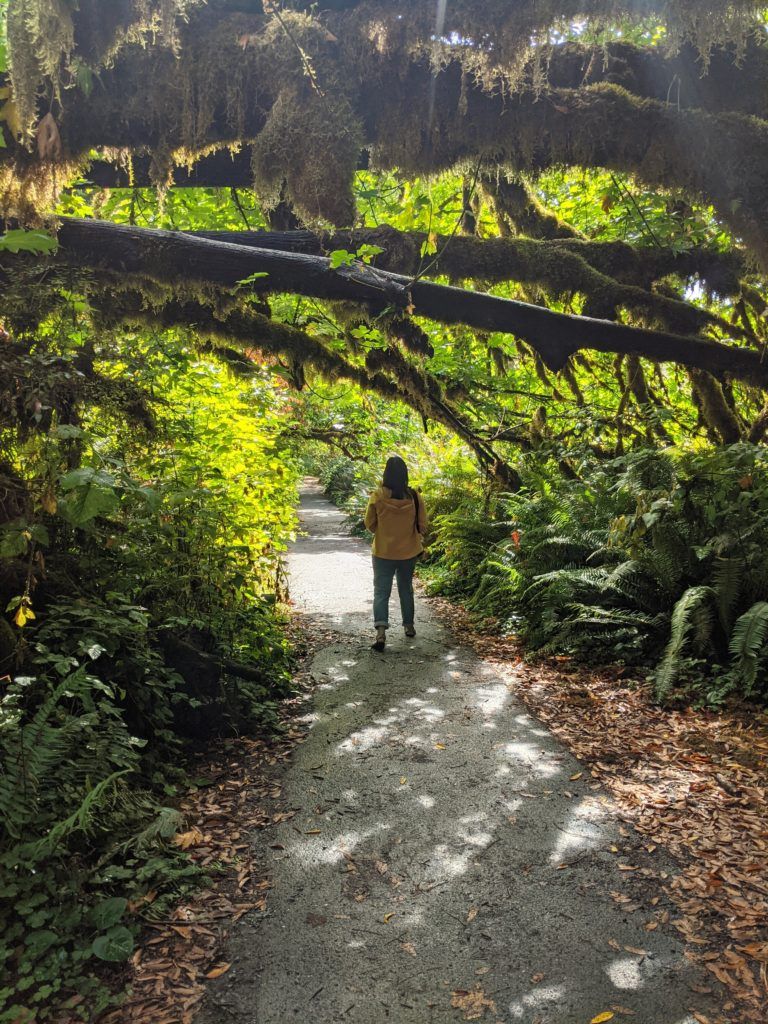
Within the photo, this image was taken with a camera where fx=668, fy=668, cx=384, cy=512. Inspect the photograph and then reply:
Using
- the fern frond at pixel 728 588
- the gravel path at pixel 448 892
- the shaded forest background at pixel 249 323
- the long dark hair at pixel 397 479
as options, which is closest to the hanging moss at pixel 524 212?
the shaded forest background at pixel 249 323

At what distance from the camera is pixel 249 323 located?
289 inches

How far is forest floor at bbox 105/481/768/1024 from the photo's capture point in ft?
8.55

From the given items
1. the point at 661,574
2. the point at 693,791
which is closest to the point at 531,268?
the point at 661,574

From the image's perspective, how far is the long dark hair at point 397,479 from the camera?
7.91 metres

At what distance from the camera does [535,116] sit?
4.86 metres

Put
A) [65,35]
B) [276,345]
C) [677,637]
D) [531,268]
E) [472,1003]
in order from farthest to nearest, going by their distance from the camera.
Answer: [276,345] → [531,268] → [677,637] → [65,35] → [472,1003]

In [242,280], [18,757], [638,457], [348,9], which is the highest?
[348,9]

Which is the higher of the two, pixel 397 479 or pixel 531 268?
pixel 531 268

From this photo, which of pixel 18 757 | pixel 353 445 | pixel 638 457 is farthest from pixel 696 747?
pixel 353 445

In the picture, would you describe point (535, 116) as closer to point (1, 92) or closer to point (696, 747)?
point (1, 92)

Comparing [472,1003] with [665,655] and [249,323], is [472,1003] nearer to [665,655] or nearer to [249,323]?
[665,655]

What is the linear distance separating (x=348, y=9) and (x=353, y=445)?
13.1 meters

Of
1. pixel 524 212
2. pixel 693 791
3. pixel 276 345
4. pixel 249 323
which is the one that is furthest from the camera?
pixel 524 212

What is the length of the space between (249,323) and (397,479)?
2421 millimetres
